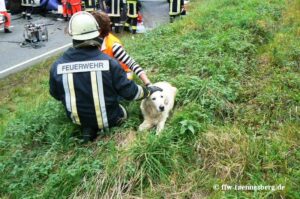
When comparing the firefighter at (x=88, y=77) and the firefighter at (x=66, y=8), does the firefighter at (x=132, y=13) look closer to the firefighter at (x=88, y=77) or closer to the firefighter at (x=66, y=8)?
the firefighter at (x=66, y=8)

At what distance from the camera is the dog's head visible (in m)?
4.07

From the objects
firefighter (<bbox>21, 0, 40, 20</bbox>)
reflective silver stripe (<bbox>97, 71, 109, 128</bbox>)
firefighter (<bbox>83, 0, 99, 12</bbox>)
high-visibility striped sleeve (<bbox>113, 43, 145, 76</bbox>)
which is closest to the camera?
reflective silver stripe (<bbox>97, 71, 109, 128</bbox>)

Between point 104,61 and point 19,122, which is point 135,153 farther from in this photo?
point 19,122

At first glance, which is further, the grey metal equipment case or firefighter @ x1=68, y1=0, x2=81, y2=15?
firefighter @ x1=68, y1=0, x2=81, y2=15

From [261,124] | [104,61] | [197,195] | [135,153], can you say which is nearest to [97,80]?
[104,61]

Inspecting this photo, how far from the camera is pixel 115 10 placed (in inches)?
434

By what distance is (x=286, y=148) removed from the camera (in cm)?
359

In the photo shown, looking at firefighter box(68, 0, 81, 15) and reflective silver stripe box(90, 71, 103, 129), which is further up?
reflective silver stripe box(90, 71, 103, 129)

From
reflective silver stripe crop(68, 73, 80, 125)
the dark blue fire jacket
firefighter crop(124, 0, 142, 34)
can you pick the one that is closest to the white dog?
the dark blue fire jacket

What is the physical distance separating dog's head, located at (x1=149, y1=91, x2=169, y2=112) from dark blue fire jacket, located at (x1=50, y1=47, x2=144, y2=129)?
21cm

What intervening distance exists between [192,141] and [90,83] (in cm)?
108

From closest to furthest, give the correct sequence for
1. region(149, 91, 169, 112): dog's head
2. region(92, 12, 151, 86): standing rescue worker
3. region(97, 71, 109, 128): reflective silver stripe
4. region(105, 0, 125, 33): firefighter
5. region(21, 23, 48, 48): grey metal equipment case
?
region(97, 71, 109, 128): reflective silver stripe → region(149, 91, 169, 112): dog's head → region(92, 12, 151, 86): standing rescue worker → region(21, 23, 48, 48): grey metal equipment case → region(105, 0, 125, 33): firefighter

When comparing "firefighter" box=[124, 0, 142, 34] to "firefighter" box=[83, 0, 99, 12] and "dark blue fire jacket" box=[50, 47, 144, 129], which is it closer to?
"firefighter" box=[83, 0, 99, 12]

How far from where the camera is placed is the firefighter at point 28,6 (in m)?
13.3
